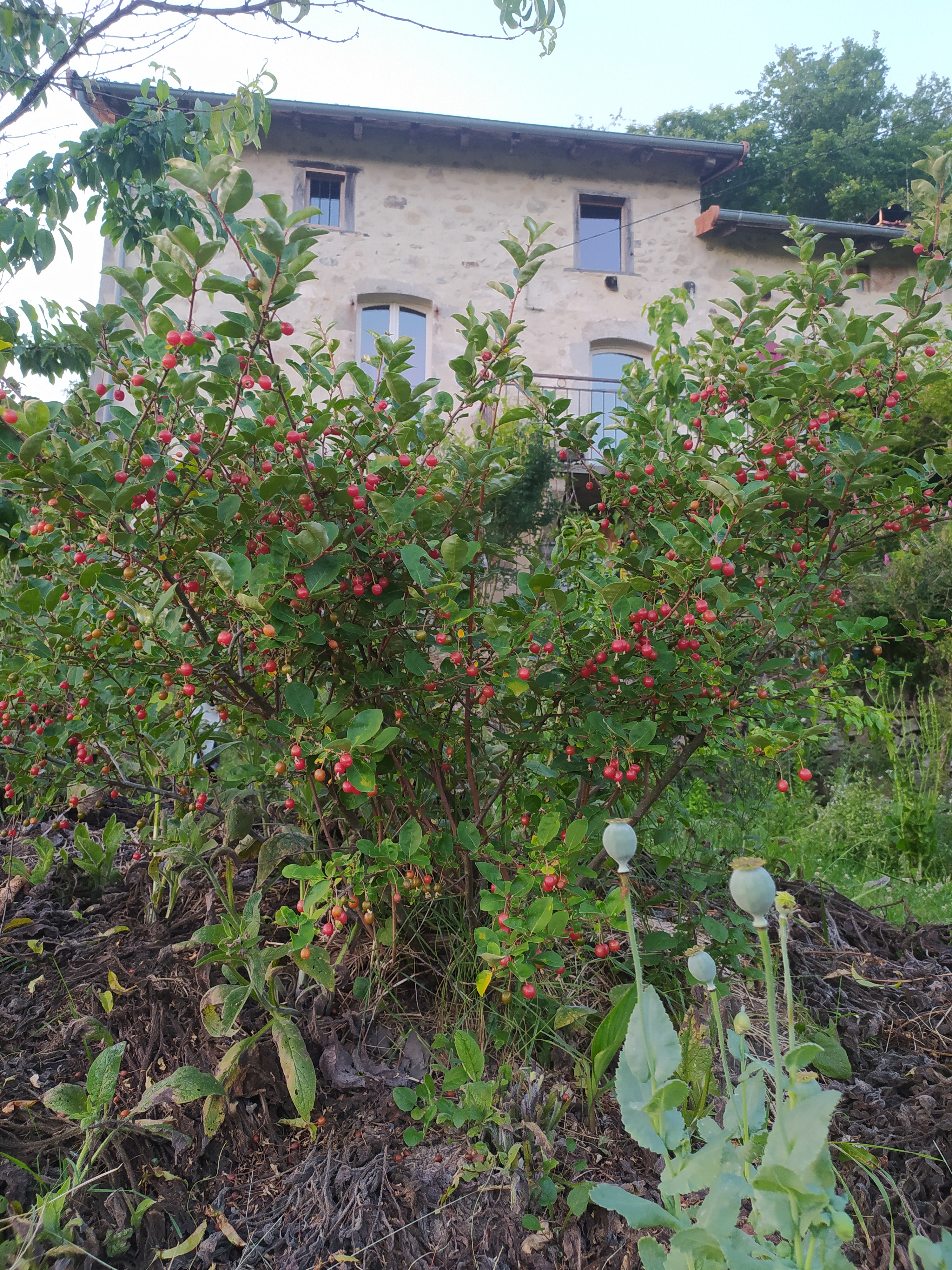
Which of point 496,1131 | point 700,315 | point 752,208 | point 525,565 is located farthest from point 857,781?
point 752,208

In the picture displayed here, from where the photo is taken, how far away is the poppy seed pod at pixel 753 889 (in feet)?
2.24

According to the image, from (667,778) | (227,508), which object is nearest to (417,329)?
(667,778)

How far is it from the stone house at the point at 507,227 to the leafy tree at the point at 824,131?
5138 mm

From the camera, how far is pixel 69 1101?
1396mm

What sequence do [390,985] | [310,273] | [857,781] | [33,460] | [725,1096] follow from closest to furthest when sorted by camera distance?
[33,460] → [310,273] → [725,1096] → [390,985] → [857,781]

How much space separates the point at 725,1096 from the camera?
59.3 inches

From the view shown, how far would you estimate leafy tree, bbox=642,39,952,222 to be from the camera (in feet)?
51.7

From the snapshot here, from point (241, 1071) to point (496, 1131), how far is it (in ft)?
1.71

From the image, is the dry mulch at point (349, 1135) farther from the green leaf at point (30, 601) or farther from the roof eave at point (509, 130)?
the roof eave at point (509, 130)

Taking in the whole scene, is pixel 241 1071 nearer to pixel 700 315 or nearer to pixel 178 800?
pixel 178 800

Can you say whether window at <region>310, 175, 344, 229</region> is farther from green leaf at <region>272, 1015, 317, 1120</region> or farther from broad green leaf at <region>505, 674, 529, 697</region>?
green leaf at <region>272, 1015, 317, 1120</region>

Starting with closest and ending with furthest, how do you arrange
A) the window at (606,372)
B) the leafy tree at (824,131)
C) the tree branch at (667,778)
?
the tree branch at (667,778)
the window at (606,372)
the leafy tree at (824,131)

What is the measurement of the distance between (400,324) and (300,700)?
943cm

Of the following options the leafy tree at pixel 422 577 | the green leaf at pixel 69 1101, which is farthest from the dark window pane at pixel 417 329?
the green leaf at pixel 69 1101
